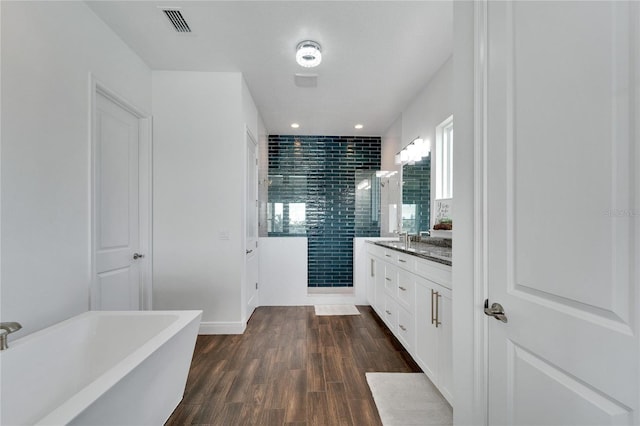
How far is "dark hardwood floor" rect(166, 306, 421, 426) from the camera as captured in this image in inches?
70.2

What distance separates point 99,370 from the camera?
1.66 metres

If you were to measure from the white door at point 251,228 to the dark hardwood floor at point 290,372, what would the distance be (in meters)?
0.43

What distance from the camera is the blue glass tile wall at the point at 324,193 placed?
16.2 ft

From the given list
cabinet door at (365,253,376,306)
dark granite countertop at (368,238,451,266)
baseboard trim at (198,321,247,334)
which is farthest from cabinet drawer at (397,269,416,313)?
baseboard trim at (198,321,247,334)

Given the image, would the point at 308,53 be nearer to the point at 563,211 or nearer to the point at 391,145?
the point at 563,211

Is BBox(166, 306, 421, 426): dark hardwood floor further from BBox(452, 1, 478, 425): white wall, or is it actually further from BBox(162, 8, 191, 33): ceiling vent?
BBox(162, 8, 191, 33): ceiling vent

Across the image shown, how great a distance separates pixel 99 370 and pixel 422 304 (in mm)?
2074

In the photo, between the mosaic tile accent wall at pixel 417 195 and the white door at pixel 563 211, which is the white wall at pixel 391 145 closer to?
the mosaic tile accent wall at pixel 417 195

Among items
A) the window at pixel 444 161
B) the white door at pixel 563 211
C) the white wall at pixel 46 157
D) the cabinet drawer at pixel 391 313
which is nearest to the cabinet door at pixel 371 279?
the cabinet drawer at pixel 391 313

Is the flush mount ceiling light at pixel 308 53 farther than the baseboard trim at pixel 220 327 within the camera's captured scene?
No

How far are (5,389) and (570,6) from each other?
7.97 ft

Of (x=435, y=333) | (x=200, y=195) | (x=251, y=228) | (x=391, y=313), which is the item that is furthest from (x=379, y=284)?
(x=200, y=195)

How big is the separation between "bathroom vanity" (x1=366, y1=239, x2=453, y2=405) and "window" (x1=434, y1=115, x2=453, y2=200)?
536 millimetres

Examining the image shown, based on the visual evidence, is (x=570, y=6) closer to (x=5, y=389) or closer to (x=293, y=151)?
(x=5, y=389)
